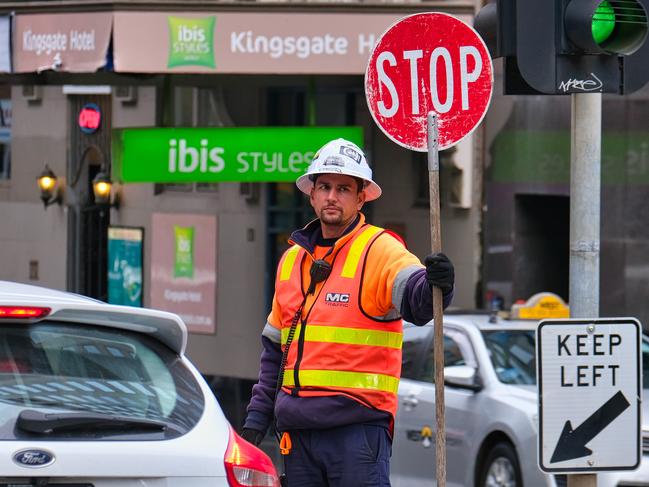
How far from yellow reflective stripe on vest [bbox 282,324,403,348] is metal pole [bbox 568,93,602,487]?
29.3 inches

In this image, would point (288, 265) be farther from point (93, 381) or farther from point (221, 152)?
point (221, 152)

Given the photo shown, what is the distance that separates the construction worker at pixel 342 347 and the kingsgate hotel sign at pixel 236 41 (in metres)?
8.46

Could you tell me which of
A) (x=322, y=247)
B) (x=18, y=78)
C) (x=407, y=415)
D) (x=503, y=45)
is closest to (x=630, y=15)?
(x=503, y=45)

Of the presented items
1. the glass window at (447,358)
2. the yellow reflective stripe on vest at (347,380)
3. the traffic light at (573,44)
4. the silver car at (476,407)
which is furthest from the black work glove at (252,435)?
the glass window at (447,358)

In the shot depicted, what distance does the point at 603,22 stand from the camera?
596cm

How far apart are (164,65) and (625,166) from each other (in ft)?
15.3

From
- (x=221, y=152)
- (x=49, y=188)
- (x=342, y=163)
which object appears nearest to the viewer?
(x=342, y=163)

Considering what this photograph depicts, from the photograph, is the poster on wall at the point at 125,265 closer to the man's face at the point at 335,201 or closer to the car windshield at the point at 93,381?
the man's face at the point at 335,201

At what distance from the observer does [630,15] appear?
595 centimetres

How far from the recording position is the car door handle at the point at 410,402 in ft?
35.6

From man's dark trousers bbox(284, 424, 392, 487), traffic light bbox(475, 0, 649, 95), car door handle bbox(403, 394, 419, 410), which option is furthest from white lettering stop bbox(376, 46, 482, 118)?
car door handle bbox(403, 394, 419, 410)

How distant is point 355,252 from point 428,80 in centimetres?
77

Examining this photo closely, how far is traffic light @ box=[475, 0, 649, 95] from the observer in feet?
19.3

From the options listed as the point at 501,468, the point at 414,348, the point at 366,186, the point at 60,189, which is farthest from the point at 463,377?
the point at 60,189
